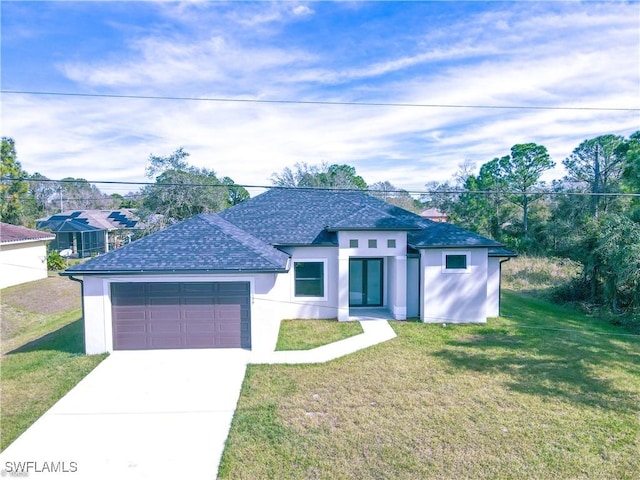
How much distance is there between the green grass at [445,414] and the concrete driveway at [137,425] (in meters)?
0.49

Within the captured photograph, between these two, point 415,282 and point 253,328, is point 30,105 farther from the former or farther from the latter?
point 415,282

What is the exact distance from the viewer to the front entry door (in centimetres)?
1496

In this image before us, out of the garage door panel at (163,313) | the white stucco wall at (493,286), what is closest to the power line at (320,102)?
the white stucco wall at (493,286)

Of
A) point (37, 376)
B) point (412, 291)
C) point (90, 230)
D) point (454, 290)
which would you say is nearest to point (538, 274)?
point (454, 290)

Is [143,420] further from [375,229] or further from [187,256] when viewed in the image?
[375,229]

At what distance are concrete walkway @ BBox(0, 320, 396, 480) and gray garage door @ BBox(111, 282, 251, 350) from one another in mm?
411

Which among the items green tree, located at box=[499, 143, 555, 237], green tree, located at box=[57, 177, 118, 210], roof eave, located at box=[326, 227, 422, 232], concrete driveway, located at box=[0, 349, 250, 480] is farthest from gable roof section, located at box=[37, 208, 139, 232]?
green tree, located at box=[499, 143, 555, 237]

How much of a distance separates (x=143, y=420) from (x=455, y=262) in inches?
426

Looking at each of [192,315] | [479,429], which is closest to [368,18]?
[192,315]

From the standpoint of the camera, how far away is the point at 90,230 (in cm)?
3431

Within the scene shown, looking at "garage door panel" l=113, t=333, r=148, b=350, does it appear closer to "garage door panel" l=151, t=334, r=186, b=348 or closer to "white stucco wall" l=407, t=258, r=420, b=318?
"garage door panel" l=151, t=334, r=186, b=348

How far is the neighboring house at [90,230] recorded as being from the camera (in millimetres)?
34438

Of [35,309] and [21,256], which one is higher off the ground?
[21,256]

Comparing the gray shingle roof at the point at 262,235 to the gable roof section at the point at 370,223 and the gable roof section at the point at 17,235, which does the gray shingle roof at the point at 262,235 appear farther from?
the gable roof section at the point at 17,235
